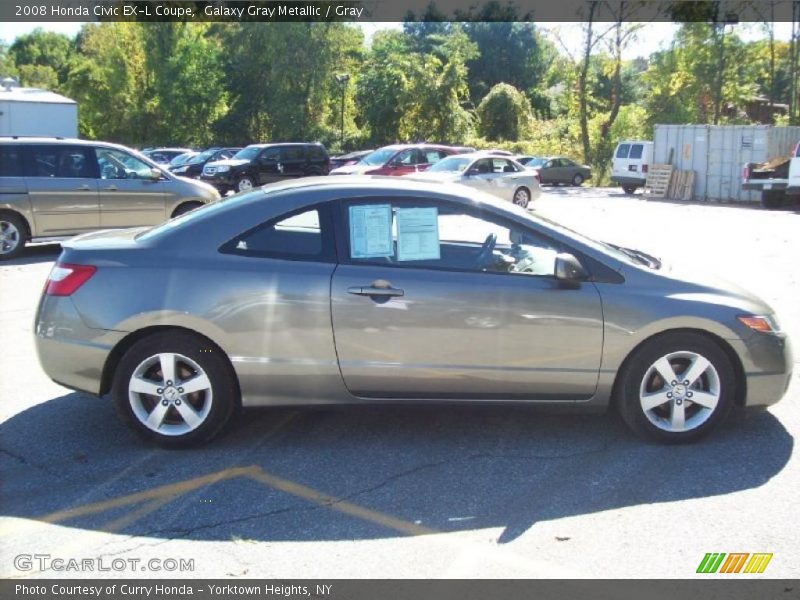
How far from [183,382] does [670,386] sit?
2.82 metres

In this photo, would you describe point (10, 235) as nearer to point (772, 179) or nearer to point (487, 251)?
point (487, 251)

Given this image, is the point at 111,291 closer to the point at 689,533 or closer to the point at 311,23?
the point at 689,533

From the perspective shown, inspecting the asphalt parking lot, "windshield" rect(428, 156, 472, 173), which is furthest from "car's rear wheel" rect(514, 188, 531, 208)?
the asphalt parking lot

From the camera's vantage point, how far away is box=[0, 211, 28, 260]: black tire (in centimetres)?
1210

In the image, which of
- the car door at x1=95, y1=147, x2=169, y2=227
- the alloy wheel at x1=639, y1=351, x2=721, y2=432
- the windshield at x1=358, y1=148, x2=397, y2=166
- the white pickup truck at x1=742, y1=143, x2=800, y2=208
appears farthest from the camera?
the white pickup truck at x1=742, y1=143, x2=800, y2=208

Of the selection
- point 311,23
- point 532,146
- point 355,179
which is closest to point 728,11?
point 532,146

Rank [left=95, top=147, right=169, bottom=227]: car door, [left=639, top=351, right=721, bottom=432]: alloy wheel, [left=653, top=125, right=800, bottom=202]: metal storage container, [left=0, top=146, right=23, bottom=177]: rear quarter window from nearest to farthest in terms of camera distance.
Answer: [left=639, top=351, right=721, bottom=432]: alloy wheel
[left=0, top=146, right=23, bottom=177]: rear quarter window
[left=95, top=147, right=169, bottom=227]: car door
[left=653, top=125, right=800, bottom=202]: metal storage container

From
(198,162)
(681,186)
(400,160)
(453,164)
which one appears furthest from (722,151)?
(198,162)

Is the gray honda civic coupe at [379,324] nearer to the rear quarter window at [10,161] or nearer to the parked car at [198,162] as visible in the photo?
the rear quarter window at [10,161]

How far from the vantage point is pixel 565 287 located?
4.76 meters

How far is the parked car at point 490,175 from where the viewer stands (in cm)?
2070

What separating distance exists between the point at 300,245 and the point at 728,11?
40470mm

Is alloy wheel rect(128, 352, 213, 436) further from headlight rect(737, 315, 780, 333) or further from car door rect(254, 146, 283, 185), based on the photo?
car door rect(254, 146, 283, 185)

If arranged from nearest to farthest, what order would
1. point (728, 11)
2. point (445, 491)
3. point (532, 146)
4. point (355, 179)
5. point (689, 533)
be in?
point (689, 533) → point (445, 491) → point (355, 179) → point (728, 11) → point (532, 146)
